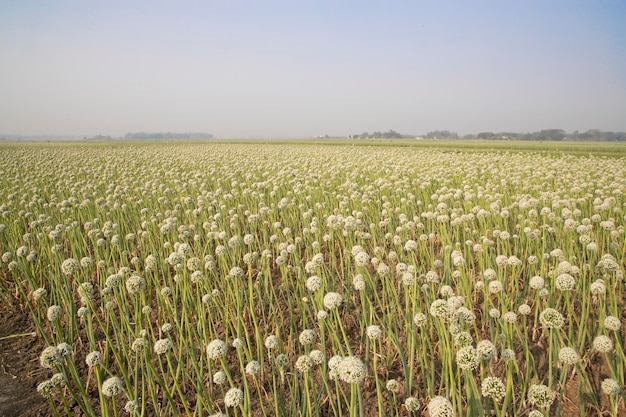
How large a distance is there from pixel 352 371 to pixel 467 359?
785 mm

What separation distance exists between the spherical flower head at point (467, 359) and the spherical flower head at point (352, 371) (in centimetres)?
65

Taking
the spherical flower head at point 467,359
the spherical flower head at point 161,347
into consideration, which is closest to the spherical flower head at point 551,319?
the spherical flower head at point 467,359

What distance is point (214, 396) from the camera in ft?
12.0

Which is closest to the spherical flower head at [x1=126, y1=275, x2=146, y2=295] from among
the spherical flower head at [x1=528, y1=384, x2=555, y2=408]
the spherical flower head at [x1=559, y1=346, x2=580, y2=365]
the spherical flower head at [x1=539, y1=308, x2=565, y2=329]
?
the spherical flower head at [x1=528, y1=384, x2=555, y2=408]

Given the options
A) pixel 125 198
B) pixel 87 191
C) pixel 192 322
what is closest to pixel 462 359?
pixel 192 322

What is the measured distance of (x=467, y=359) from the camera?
2.35 m

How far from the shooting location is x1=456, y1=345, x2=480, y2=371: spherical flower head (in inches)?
91.5

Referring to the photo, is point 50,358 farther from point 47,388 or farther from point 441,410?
point 441,410

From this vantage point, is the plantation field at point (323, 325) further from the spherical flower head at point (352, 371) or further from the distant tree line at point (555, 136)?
the distant tree line at point (555, 136)

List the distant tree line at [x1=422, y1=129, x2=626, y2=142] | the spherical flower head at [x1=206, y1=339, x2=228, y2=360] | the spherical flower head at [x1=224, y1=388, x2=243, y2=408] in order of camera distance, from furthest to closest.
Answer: the distant tree line at [x1=422, y1=129, x2=626, y2=142] < the spherical flower head at [x1=206, y1=339, x2=228, y2=360] < the spherical flower head at [x1=224, y1=388, x2=243, y2=408]

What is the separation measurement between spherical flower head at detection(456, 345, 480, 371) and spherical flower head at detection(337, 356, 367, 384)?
0.65 m

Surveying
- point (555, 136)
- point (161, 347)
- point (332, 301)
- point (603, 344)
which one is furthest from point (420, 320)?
point (555, 136)

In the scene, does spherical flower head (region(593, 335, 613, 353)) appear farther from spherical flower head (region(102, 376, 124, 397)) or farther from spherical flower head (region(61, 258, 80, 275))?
spherical flower head (region(61, 258, 80, 275))

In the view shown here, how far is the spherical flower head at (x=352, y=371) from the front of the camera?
2.27 m
